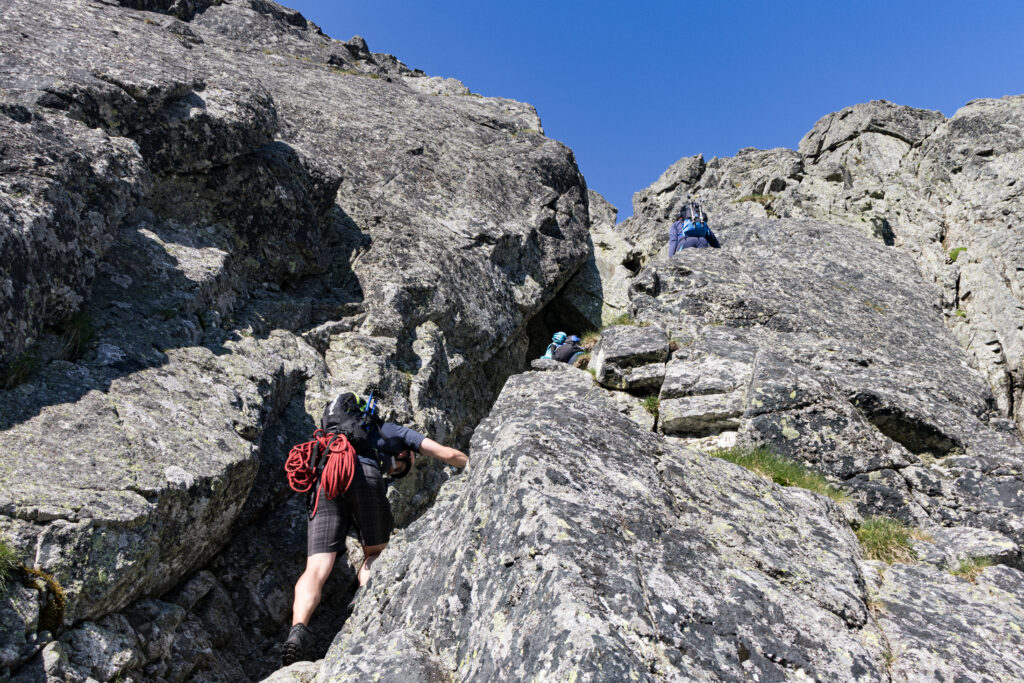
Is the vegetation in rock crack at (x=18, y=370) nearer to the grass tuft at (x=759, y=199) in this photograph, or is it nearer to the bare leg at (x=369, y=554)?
the bare leg at (x=369, y=554)

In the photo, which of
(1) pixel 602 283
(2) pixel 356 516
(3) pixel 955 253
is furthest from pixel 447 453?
(3) pixel 955 253

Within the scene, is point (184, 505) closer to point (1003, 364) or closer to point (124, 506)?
point (124, 506)

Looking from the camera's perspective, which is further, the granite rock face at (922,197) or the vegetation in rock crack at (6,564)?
the granite rock face at (922,197)

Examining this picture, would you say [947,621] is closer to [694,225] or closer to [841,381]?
[841,381]

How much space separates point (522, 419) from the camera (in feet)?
28.2

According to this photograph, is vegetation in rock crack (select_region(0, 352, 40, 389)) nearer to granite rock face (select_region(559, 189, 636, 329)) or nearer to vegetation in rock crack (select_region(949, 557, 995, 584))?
vegetation in rock crack (select_region(949, 557, 995, 584))

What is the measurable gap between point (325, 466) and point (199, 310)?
5048mm

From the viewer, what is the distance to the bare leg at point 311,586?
873 centimetres

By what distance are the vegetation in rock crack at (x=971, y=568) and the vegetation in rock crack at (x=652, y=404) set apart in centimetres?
492

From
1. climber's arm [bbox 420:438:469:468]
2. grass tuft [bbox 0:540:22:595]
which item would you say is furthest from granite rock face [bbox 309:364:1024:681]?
grass tuft [bbox 0:540:22:595]

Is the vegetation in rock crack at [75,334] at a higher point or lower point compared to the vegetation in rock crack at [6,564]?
higher

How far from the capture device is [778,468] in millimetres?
9766

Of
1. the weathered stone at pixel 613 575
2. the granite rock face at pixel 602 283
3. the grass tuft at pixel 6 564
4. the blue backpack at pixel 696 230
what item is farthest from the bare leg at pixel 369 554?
the blue backpack at pixel 696 230

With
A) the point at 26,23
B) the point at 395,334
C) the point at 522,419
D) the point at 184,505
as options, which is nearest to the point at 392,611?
the point at 522,419
